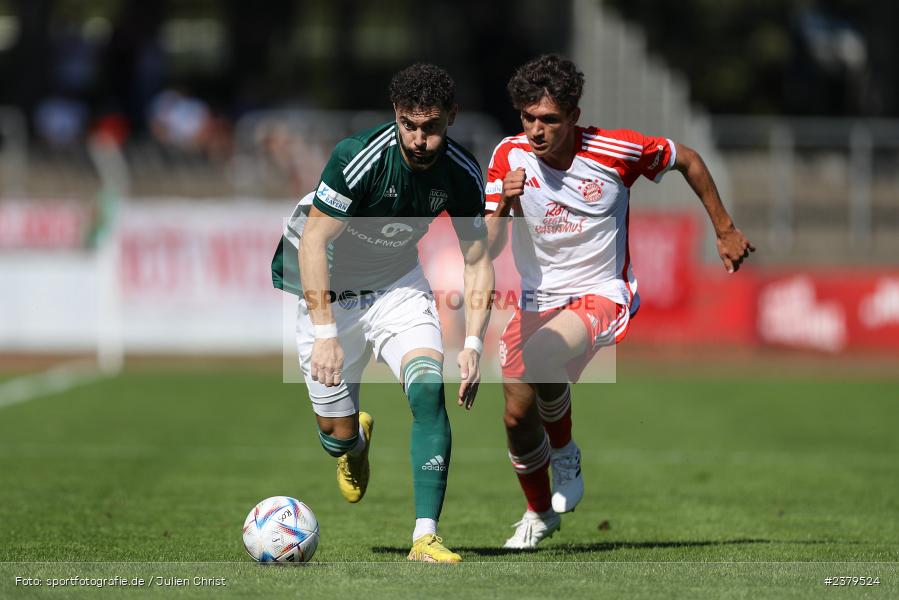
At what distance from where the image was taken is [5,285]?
22.5 m

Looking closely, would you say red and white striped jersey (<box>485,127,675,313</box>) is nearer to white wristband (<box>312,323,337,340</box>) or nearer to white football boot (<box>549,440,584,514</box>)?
white football boot (<box>549,440,584,514</box>)

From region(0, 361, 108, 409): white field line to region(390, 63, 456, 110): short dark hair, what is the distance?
35.4 feet

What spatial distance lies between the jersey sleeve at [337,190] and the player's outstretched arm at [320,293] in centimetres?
4

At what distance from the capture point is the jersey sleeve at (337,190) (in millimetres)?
7066

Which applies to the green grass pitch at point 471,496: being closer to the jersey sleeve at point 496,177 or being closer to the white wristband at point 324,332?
the white wristband at point 324,332

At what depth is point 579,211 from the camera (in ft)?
A: 25.8

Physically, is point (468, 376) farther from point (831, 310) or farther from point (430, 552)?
point (831, 310)

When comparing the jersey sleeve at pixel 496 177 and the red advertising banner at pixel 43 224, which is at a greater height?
the jersey sleeve at pixel 496 177

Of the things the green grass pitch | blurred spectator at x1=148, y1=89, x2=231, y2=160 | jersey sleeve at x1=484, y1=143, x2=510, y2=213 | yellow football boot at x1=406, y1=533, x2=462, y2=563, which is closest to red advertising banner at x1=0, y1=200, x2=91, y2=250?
blurred spectator at x1=148, y1=89, x2=231, y2=160

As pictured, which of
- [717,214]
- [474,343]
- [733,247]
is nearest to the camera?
[474,343]

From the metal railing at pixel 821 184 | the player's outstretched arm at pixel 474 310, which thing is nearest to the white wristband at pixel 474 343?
the player's outstretched arm at pixel 474 310

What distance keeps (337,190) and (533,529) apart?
87.4 inches

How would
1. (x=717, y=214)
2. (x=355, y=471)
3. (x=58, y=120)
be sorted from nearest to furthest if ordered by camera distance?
(x=717, y=214) → (x=355, y=471) → (x=58, y=120)

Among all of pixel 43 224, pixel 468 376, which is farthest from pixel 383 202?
pixel 43 224
